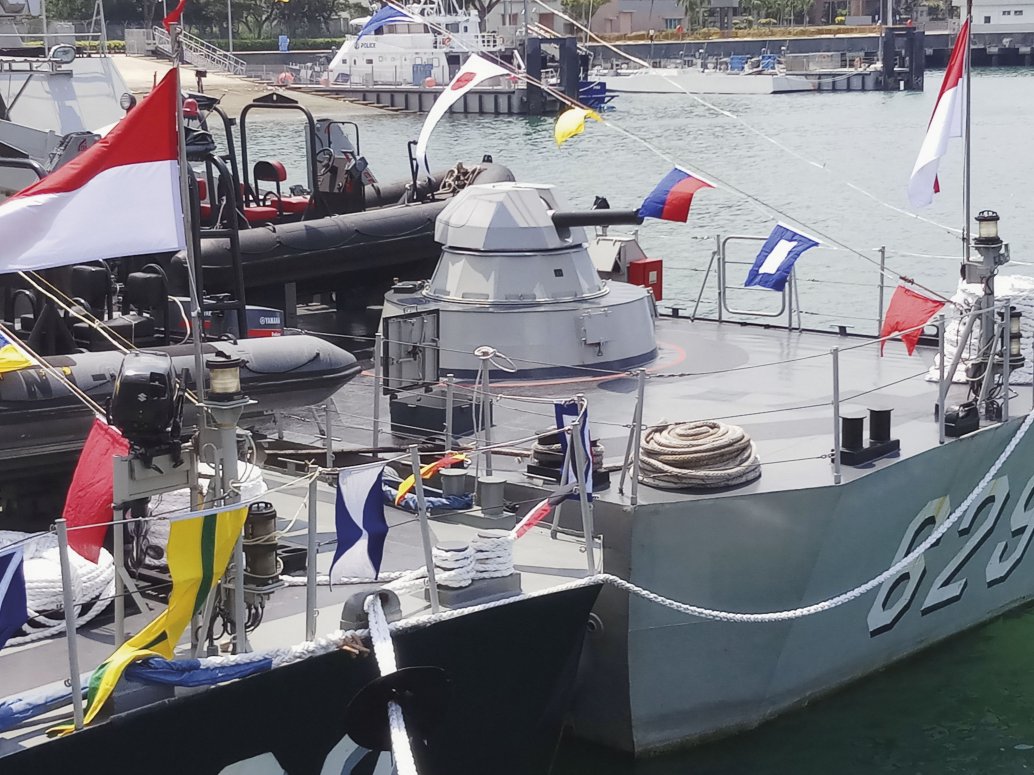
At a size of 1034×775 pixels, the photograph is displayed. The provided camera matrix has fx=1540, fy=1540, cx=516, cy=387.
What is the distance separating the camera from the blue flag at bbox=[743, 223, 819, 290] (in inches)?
520

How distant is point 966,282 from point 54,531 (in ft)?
24.9

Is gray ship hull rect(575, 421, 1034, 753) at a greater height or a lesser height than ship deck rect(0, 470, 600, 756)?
lesser

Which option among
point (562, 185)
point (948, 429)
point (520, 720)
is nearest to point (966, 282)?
point (948, 429)

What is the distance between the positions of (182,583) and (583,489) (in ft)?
8.69

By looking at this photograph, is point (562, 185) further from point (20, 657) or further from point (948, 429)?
point (20, 657)

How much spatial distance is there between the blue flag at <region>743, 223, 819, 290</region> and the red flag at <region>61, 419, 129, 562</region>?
23.1 feet

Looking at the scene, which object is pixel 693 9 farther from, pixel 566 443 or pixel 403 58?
pixel 566 443

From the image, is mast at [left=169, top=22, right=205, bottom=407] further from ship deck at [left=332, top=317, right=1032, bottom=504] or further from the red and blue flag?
the red and blue flag

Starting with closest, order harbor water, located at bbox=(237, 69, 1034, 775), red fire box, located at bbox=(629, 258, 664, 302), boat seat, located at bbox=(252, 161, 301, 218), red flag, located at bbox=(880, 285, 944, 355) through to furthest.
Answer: harbor water, located at bbox=(237, 69, 1034, 775) < red flag, located at bbox=(880, 285, 944, 355) < red fire box, located at bbox=(629, 258, 664, 302) < boat seat, located at bbox=(252, 161, 301, 218)

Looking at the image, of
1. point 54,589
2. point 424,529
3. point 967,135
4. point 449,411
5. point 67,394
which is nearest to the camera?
point 54,589

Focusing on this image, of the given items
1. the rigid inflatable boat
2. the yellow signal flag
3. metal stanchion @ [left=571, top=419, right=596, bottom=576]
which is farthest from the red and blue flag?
metal stanchion @ [left=571, top=419, right=596, bottom=576]

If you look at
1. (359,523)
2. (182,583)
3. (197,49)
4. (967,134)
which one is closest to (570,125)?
(967,134)

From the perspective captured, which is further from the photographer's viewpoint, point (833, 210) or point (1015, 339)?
point (833, 210)

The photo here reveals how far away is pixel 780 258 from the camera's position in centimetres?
1332
